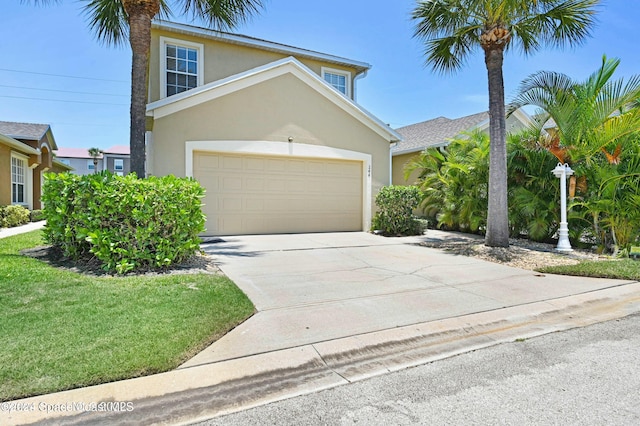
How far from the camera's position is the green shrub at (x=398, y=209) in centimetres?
1207

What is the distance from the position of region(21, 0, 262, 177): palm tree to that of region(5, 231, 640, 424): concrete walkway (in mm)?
3306

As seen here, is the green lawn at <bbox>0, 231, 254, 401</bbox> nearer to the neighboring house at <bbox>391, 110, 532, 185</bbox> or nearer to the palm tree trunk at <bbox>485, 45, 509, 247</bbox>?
the palm tree trunk at <bbox>485, 45, 509, 247</bbox>

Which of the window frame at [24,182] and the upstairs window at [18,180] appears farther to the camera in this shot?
the window frame at [24,182]

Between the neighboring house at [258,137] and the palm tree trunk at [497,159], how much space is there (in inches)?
164

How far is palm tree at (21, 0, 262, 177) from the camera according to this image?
784 centimetres

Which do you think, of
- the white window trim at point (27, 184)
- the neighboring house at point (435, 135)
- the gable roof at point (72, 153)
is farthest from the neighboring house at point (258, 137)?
the gable roof at point (72, 153)

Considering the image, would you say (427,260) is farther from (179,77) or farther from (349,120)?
(179,77)

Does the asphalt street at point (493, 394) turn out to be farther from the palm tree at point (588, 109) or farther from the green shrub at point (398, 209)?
the green shrub at point (398, 209)

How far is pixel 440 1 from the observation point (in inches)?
368

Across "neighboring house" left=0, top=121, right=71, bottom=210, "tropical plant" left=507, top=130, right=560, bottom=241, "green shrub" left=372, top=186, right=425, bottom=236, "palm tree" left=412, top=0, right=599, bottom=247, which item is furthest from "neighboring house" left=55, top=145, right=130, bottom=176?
"tropical plant" left=507, top=130, right=560, bottom=241

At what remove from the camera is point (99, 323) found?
12.6ft

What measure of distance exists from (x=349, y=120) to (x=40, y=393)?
11.3 metres

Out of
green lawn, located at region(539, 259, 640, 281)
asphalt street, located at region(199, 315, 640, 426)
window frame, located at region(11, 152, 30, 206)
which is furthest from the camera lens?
window frame, located at region(11, 152, 30, 206)

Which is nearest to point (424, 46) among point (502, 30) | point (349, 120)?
point (502, 30)
